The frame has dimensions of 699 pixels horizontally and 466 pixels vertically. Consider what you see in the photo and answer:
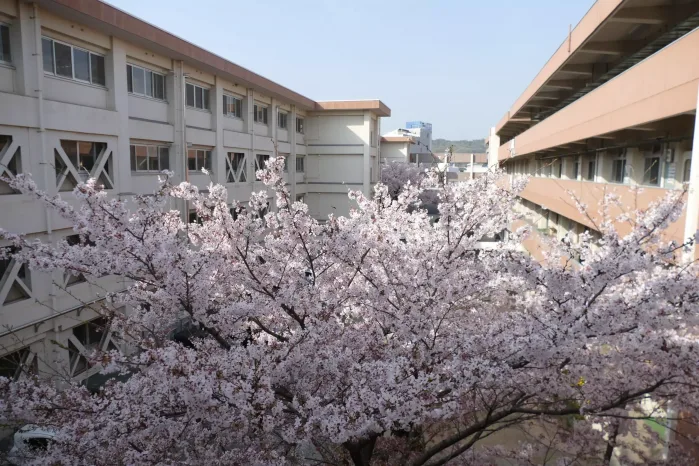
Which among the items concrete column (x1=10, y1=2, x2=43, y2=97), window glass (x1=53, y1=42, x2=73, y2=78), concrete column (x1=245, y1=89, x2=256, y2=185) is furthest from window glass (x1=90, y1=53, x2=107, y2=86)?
concrete column (x1=245, y1=89, x2=256, y2=185)

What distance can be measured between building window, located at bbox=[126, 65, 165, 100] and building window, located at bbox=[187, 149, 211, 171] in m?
2.09

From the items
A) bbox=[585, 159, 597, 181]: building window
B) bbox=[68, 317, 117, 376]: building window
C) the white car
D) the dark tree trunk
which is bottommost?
the white car

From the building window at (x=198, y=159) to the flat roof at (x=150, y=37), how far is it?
2.71 meters

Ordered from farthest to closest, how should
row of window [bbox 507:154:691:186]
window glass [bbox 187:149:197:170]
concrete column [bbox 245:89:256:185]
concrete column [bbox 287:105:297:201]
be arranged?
concrete column [bbox 287:105:297:201], concrete column [bbox 245:89:256:185], window glass [bbox 187:149:197:170], row of window [bbox 507:154:691:186]

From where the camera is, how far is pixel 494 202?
710cm

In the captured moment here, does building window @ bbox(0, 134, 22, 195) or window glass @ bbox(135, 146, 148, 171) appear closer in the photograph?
building window @ bbox(0, 134, 22, 195)

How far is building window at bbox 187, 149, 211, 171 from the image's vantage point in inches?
605

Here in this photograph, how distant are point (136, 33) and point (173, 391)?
33.9 ft

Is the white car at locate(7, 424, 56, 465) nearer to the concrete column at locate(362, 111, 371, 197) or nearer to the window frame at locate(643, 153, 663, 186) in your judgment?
the window frame at locate(643, 153, 663, 186)

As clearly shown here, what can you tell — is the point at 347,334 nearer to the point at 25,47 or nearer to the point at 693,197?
the point at 693,197

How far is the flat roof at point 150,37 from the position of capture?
385 inches

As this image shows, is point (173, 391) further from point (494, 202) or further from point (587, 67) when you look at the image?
point (587, 67)

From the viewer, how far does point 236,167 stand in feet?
60.6

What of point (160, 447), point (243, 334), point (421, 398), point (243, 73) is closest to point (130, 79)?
point (243, 73)
